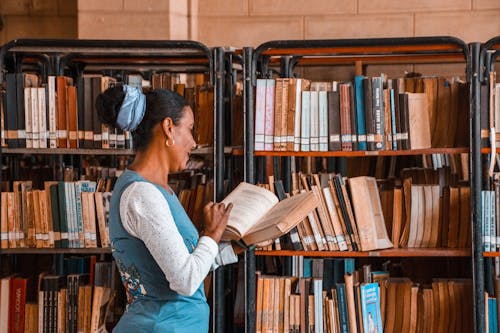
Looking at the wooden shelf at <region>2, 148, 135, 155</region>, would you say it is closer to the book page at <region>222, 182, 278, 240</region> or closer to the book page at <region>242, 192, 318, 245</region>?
the book page at <region>222, 182, 278, 240</region>

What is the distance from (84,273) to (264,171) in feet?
3.66

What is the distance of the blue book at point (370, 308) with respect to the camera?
4.11 metres

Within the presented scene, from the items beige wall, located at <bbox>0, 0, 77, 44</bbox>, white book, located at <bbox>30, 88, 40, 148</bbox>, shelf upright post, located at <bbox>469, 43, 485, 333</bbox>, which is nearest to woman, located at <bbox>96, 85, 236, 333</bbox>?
white book, located at <bbox>30, 88, 40, 148</bbox>

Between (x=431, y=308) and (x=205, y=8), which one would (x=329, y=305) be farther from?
(x=205, y=8)

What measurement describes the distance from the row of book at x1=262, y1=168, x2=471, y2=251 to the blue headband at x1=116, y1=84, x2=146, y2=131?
1494mm

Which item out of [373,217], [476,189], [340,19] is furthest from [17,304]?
[340,19]

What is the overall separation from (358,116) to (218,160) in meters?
0.71

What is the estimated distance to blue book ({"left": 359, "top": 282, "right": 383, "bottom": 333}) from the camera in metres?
4.11

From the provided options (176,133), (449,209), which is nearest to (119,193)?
(176,133)

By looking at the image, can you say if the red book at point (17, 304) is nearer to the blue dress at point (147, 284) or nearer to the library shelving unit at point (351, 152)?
the library shelving unit at point (351, 152)

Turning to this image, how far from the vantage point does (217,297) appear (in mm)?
4184

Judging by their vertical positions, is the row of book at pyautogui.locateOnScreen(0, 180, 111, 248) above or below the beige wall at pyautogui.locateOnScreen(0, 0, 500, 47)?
below

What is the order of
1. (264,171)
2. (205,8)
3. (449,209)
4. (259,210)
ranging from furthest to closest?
1. (205,8)
2. (264,171)
3. (449,209)
4. (259,210)

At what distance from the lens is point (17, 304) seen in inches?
Result: 173
